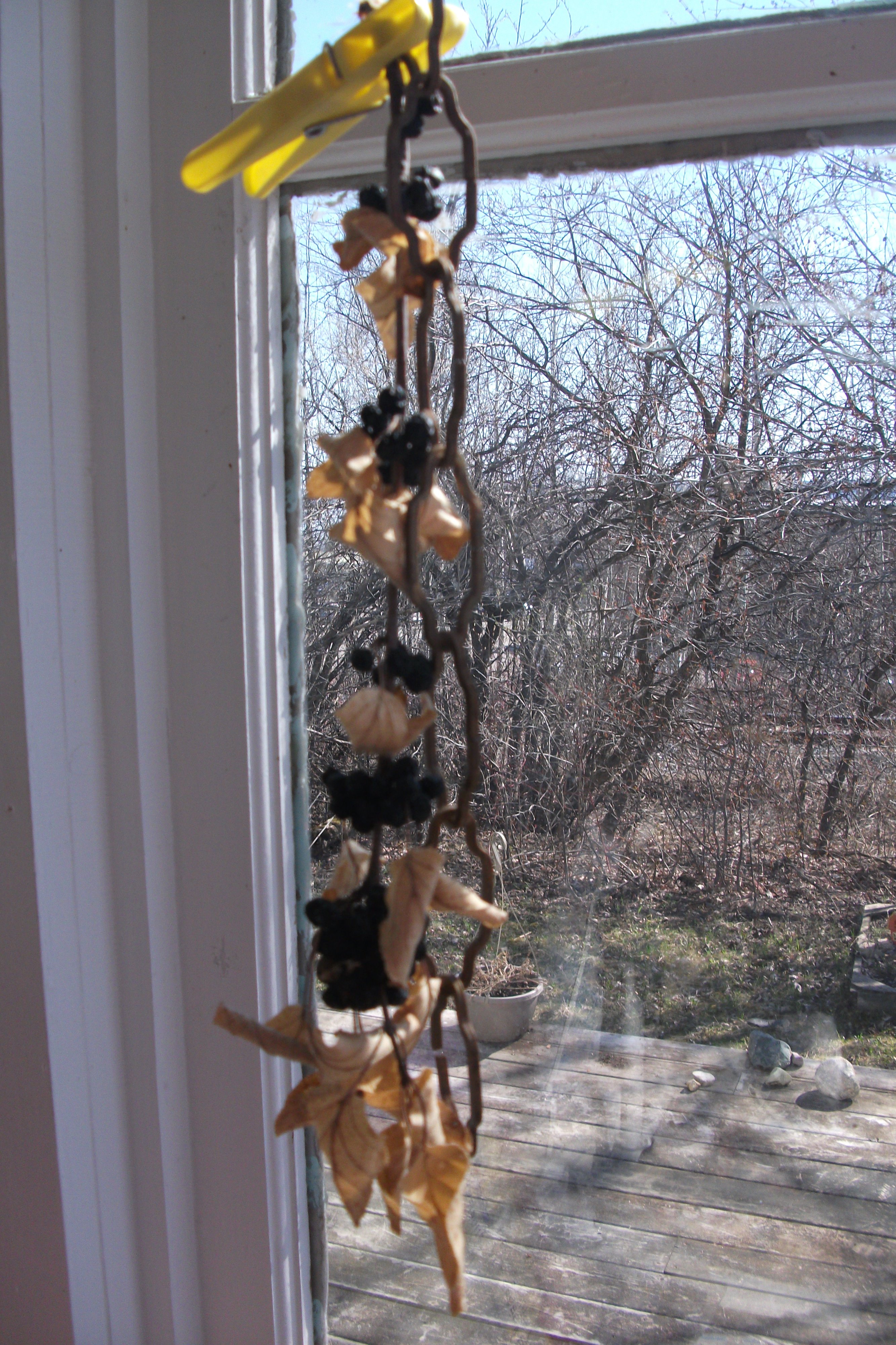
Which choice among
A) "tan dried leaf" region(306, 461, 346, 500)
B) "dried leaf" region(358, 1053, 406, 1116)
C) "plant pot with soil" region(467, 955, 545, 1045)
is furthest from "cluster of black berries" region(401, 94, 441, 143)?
"plant pot with soil" region(467, 955, 545, 1045)

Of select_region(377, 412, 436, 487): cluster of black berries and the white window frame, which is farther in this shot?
the white window frame

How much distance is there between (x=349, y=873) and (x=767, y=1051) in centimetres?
46

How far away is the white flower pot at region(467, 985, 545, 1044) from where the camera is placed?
72cm

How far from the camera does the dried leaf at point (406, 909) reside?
310mm

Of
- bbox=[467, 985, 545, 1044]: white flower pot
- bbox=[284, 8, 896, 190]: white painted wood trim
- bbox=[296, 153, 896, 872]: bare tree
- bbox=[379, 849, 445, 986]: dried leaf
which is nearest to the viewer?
bbox=[379, 849, 445, 986]: dried leaf

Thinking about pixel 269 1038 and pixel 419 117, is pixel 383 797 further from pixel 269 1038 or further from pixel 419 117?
pixel 419 117

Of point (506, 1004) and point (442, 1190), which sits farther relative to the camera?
point (506, 1004)

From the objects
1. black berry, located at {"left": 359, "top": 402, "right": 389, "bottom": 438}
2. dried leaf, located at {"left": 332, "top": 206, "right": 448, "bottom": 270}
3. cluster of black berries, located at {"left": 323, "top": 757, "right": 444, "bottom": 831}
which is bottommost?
cluster of black berries, located at {"left": 323, "top": 757, "right": 444, "bottom": 831}

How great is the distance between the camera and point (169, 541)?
1.99 ft

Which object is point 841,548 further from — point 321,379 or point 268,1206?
point 268,1206

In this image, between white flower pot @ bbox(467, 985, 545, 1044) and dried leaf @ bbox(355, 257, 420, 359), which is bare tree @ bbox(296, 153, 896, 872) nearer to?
white flower pot @ bbox(467, 985, 545, 1044)

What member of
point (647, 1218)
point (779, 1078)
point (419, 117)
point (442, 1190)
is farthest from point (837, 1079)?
point (419, 117)

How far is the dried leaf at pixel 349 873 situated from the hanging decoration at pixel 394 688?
0.03 metres

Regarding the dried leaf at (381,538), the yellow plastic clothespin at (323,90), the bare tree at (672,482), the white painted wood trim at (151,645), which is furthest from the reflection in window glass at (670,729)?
the dried leaf at (381,538)
